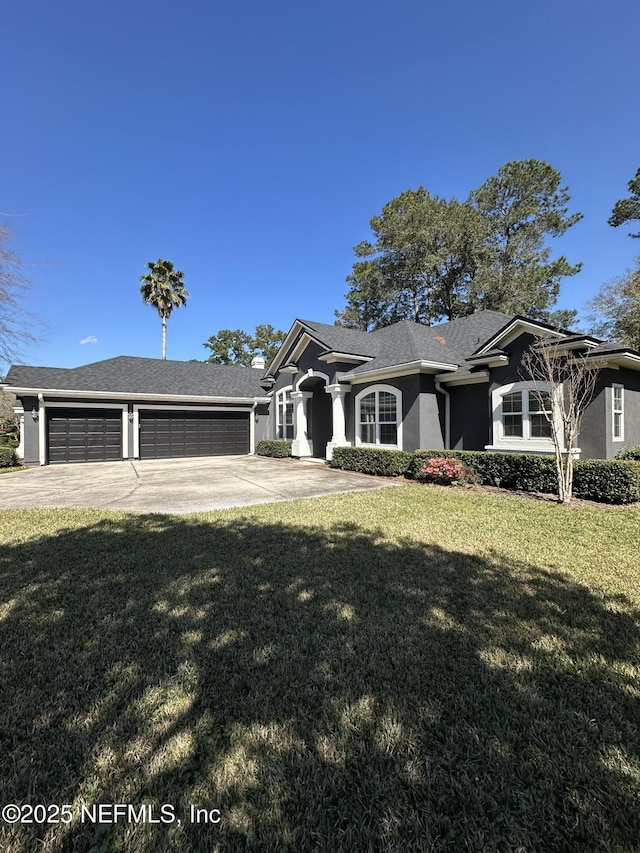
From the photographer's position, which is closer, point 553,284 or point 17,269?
point 17,269

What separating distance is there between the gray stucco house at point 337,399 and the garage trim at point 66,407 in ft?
0.16

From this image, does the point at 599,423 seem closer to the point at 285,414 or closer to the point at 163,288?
the point at 285,414

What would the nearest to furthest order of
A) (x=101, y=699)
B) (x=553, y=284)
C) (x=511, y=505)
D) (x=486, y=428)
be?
1. (x=101, y=699)
2. (x=511, y=505)
3. (x=486, y=428)
4. (x=553, y=284)

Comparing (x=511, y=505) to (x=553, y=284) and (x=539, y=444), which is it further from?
(x=553, y=284)

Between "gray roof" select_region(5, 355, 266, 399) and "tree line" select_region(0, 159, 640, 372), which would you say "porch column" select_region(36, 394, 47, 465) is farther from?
"tree line" select_region(0, 159, 640, 372)

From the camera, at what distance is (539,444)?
1031 cm

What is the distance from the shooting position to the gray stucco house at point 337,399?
34.3ft

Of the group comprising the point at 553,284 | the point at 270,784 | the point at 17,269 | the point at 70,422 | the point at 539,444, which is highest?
the point at 553,284

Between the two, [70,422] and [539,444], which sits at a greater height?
[70,422]

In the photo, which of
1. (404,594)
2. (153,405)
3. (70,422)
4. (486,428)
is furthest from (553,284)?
(70,422)

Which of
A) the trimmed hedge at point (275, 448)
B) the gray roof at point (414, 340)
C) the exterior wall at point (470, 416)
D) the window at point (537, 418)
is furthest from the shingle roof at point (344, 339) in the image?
the window at point (537, 418)

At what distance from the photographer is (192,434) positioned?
19031 mm

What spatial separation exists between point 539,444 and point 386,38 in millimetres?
12019

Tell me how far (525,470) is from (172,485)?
9.49 meters
